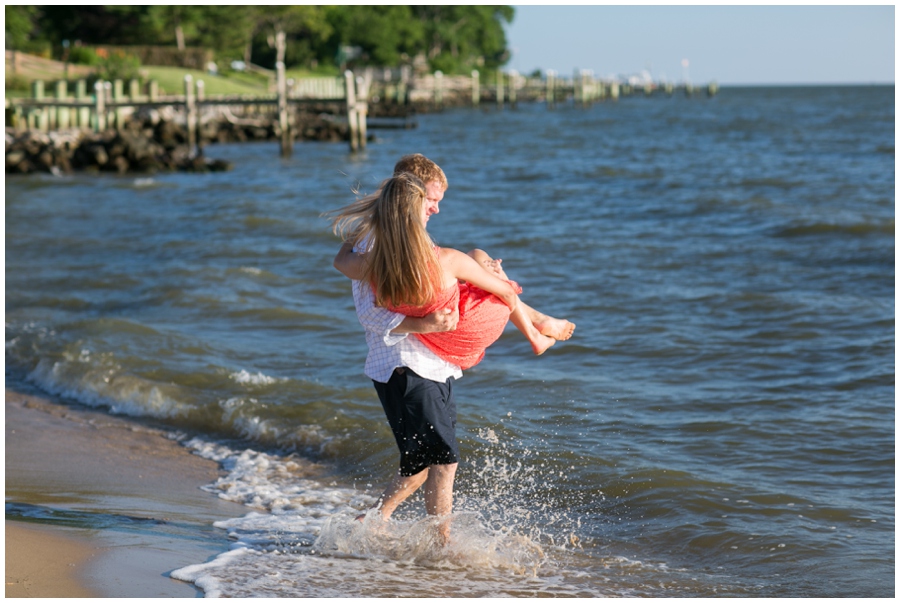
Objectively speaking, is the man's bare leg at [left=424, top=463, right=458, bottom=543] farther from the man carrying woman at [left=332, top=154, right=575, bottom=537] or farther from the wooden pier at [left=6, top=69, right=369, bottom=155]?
the wooden pier at [left=6, top=69, right=369, bottom=155]

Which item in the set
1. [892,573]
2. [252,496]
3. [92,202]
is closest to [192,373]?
[252,496]

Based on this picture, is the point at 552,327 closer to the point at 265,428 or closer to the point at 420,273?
the point at 420,273

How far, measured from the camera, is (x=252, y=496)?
→ 223 inches

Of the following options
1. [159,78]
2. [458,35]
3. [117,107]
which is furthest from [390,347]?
[458,35]

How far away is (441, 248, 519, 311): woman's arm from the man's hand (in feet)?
0.46

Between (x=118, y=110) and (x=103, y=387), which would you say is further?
(x=118, y=110)

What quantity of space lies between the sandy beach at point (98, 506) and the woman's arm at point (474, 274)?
169 cm

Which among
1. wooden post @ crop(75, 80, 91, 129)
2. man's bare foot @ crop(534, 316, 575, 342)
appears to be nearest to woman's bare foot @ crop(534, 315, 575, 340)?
man's bare foot @ crop(534, 316, 575, 342)

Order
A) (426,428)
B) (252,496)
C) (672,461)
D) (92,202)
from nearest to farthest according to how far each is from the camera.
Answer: (426,428), (252,496), (672,461), (92,202)

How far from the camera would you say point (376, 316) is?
405 cm

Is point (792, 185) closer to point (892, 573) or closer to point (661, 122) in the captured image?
point (892, 573)

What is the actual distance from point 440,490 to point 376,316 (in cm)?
87

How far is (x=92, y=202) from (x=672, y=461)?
17060 millimetres

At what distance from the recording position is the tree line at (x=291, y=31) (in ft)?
198
